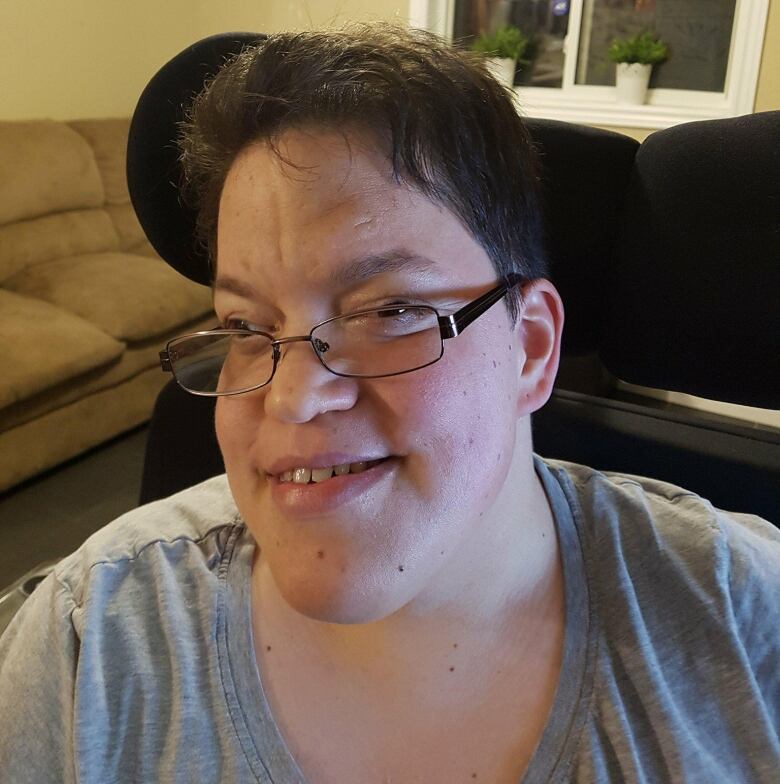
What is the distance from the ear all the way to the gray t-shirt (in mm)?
140

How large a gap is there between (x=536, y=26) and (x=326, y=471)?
376 centimetres

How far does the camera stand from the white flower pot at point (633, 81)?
355 centimetres

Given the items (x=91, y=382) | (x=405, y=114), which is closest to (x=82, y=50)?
(x=91, y=382)

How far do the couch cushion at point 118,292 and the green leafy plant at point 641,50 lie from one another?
209cm

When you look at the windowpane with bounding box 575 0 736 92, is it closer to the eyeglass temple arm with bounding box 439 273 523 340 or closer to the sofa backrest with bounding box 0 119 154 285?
the sofa backrest with bounding box 0 119 154 285

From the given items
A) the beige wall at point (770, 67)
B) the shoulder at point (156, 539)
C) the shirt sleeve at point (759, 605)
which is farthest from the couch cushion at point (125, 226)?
the shirt sleeve at point (759, 605)

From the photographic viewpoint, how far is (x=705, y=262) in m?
0.93

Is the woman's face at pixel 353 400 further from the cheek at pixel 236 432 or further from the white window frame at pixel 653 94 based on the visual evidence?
the white window frame at pixel 653 94

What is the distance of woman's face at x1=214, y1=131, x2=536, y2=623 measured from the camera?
2.25 ft

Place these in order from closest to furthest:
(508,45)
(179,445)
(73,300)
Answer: (179,445)
(73,300)
(508,45)

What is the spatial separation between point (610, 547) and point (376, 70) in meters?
0.53

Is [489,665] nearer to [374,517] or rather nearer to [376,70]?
[374,517]

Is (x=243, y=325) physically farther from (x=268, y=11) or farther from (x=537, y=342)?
(x=268, y=11)

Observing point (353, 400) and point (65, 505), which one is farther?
point (65, 505)
